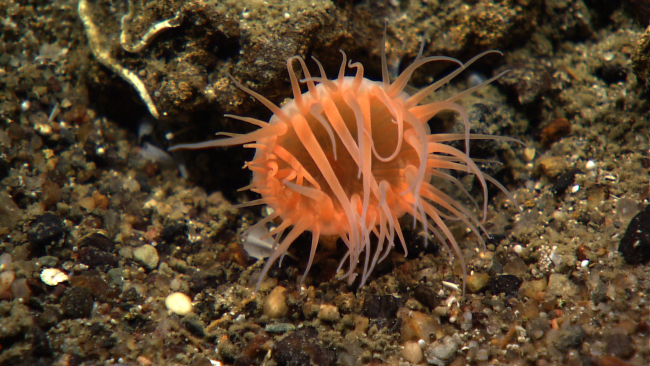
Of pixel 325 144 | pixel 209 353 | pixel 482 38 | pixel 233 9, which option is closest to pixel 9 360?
pixel 209 353

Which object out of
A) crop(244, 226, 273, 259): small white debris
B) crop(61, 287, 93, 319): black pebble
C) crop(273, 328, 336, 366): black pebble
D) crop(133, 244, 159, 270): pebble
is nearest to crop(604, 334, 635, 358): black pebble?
crop(273, 328, 336, 366): black pebble

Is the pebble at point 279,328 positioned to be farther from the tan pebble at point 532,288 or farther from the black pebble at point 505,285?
the tan pebble at point 532,288

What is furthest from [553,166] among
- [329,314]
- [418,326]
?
[329,314]

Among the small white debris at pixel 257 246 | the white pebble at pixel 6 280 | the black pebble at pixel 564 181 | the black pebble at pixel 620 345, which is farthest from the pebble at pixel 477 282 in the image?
the white pebble at pixel 6 280

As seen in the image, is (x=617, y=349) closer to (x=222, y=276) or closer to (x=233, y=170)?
(x=222, y=276)

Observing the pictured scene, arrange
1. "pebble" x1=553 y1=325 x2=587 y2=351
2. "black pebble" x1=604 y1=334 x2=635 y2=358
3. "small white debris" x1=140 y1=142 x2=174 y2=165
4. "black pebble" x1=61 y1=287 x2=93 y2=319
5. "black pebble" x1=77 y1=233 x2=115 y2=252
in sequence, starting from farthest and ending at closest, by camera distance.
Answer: "small white debris" x1=140 y1=142 x2=174 y2=165, "black pebble" x1=77 y1=233 x2=115 y2=252, "black pebble" x1=61 y1=287 x2=93 y2=319, "pebble" x1=553 y1=325 x2=587 y2=351, "black pebble" x1=604 y1=334 x2=635 y2=358

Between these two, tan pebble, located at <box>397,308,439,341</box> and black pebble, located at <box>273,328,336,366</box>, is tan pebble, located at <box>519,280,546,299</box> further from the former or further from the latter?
black pebble, located at <box>273,328,336,366</box>

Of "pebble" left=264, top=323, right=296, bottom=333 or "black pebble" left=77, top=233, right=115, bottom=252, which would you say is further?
"black pebble" left=77, top=233, right=115, bottom=252
